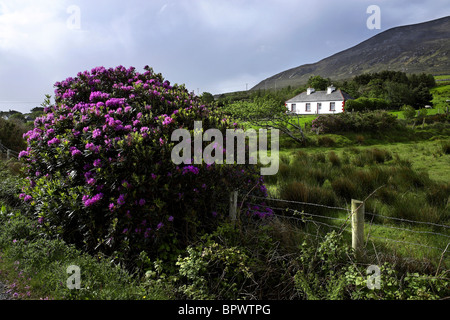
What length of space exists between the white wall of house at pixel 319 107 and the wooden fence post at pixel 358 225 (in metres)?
49.3

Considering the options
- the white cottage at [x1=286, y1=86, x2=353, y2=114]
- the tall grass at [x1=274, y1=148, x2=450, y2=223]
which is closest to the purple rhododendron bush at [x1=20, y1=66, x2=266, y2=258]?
the tall grass at [x1=274, y1=148, x2=450, y2=223]

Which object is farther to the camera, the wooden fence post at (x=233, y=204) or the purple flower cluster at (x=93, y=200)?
the wooden fence post at (x=233, y=204)

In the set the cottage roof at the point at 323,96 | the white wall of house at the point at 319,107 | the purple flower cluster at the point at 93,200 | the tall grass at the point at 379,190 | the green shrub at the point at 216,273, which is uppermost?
the cottage roof at the point at 323,96

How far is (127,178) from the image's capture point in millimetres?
4855

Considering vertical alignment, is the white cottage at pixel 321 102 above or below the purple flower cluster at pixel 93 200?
above

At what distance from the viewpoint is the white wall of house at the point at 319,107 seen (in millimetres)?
52688

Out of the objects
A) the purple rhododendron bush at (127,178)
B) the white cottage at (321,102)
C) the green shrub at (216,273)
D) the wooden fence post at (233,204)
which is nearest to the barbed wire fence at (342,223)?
the wooden fence post at (233,204)

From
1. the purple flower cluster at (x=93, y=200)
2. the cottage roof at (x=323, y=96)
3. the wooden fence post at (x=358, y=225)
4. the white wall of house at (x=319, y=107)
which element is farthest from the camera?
the cottage roof at (x=323, y=96)

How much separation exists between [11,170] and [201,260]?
10.0m

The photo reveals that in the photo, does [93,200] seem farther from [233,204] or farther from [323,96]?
[323,96]

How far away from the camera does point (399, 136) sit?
23094mm

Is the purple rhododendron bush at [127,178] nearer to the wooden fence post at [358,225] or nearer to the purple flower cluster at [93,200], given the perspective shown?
the purple flower cluster at [93,200]

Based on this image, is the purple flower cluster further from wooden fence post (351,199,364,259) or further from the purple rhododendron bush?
wooden fence post (351,199,364,259)
